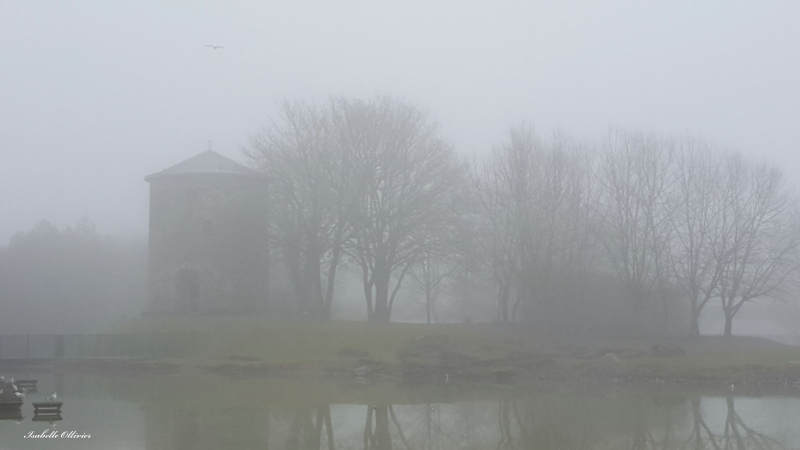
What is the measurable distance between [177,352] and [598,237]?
23.3 m

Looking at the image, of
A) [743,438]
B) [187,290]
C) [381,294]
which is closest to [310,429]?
[743,438]

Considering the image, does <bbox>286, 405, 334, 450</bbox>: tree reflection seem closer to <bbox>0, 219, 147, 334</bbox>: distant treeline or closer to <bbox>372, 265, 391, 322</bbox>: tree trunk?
<bbox>372, 265, 391, 322</bbox>: tree trunk

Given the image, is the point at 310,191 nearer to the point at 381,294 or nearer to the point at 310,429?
the point at 381,294

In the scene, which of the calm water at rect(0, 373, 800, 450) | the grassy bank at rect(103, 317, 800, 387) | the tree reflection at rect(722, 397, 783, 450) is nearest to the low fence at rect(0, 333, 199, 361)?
the grassy bank at rect(103, 317, 800, 387)

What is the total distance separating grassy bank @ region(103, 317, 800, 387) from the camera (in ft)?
124

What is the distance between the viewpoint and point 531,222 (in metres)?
51.5

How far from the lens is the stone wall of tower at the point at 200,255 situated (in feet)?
178

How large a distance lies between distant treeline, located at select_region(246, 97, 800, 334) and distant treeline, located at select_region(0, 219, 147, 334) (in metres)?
17.4

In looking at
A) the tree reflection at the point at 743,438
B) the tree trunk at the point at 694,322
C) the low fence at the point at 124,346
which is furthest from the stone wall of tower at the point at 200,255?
the tree reflection at the point at 743,438

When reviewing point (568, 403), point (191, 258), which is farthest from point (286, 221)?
point (568, 403)

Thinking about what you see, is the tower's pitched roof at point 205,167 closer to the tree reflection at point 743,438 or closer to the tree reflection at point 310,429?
the tree reflection at point 310,429

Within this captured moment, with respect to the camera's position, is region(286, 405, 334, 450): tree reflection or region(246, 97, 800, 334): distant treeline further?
region(246, 97, 800, 334): distant treeline

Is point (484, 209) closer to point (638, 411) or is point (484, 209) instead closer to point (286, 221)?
point (286, 221)

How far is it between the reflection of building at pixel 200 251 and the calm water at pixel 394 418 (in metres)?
19.5
